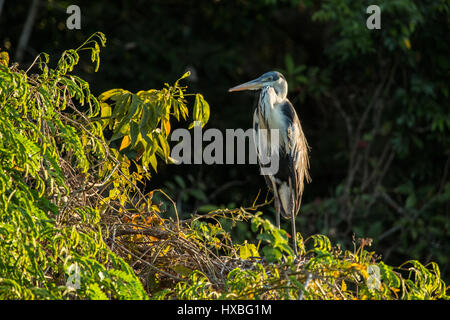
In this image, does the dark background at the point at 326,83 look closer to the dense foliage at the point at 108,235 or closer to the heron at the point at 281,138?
the heron at the point at 281,138

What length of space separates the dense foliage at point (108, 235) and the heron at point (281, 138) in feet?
3.83

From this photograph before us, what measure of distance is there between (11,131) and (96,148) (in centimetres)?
49

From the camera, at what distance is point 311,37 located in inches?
262

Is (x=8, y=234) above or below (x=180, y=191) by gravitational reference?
above

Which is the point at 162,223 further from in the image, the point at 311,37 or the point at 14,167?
the point at 311,37

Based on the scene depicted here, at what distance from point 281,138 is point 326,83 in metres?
2.37

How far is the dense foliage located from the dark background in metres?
2.74

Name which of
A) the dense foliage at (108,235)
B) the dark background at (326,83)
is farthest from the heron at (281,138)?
the dark background at (326,83)

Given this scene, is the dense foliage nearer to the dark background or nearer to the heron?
the heron

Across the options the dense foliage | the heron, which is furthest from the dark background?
the dense foliage

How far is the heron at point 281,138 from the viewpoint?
12.7 ft
